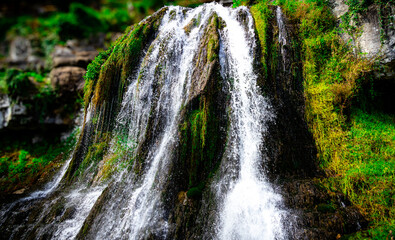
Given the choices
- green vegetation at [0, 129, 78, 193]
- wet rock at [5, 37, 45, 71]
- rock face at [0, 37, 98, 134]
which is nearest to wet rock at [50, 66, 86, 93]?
rock face at [0, 37, 98, 134]

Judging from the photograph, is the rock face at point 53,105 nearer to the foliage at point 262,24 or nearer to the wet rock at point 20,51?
the foliage at point 262,24

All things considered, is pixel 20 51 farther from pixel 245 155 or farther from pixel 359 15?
pixel 359 15

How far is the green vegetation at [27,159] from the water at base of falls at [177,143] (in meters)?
3.09

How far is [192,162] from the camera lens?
201 inches

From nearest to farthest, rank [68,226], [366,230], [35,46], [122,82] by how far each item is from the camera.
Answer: [35,46] < [366,230] < [68,226] < [122,82]

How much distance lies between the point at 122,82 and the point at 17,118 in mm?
6504

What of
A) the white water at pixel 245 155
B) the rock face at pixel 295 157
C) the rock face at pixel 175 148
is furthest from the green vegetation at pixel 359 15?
the white water at pixel 245 155

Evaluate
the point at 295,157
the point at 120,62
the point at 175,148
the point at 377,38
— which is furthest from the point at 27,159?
the point at 377,38

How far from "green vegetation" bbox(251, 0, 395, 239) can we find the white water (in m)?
0.83

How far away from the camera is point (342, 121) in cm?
579

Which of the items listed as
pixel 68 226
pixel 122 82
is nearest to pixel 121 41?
pixel 122 82

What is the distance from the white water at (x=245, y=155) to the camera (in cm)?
410

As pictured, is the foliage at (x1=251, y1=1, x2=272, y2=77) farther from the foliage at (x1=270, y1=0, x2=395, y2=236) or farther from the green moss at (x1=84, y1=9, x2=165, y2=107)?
the green moss at (x1=84, y1=9, x2=165, y2=107)

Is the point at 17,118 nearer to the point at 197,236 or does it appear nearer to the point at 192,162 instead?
the point at 192,162
